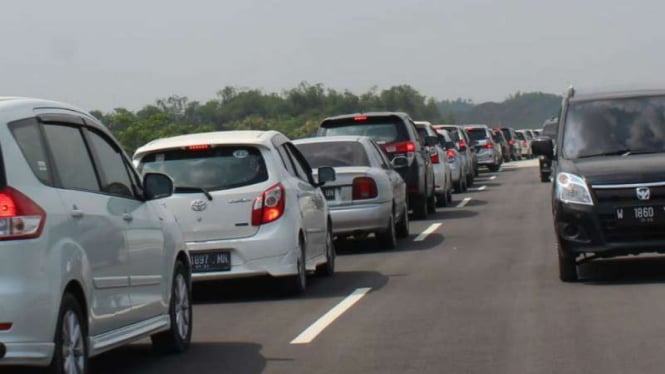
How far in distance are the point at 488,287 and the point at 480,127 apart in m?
41.3

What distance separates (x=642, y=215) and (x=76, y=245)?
7387mm

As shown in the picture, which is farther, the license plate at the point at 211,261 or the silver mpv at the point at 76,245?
the license plate at the point at 211,261

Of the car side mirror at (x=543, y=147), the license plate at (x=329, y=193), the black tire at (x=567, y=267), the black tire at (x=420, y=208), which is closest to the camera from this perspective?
the black tire at (x=567, y=267)

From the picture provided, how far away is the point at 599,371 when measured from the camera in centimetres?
980

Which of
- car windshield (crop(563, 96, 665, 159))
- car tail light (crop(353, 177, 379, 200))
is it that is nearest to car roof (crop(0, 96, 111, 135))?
car windshield (crop(563, 96, 665, 159))

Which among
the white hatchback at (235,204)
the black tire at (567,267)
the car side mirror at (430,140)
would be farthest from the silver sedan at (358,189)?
the car side mirror at (430,140)

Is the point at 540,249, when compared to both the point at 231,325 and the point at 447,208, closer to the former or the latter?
the point at 231,325

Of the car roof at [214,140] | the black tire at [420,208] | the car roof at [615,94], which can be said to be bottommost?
the black tire at [420,208]

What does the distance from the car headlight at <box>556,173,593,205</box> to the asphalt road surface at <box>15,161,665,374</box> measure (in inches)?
32.5

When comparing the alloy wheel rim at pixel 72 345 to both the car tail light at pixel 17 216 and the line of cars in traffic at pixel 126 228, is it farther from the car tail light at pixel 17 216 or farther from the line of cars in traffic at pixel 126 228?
the car tail light at pixel 17 216

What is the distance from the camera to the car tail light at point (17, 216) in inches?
322

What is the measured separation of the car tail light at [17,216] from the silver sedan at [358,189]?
12223 mm

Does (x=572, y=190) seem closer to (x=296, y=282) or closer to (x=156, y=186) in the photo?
(x=296, y=282)

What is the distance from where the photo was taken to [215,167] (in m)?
15.0
